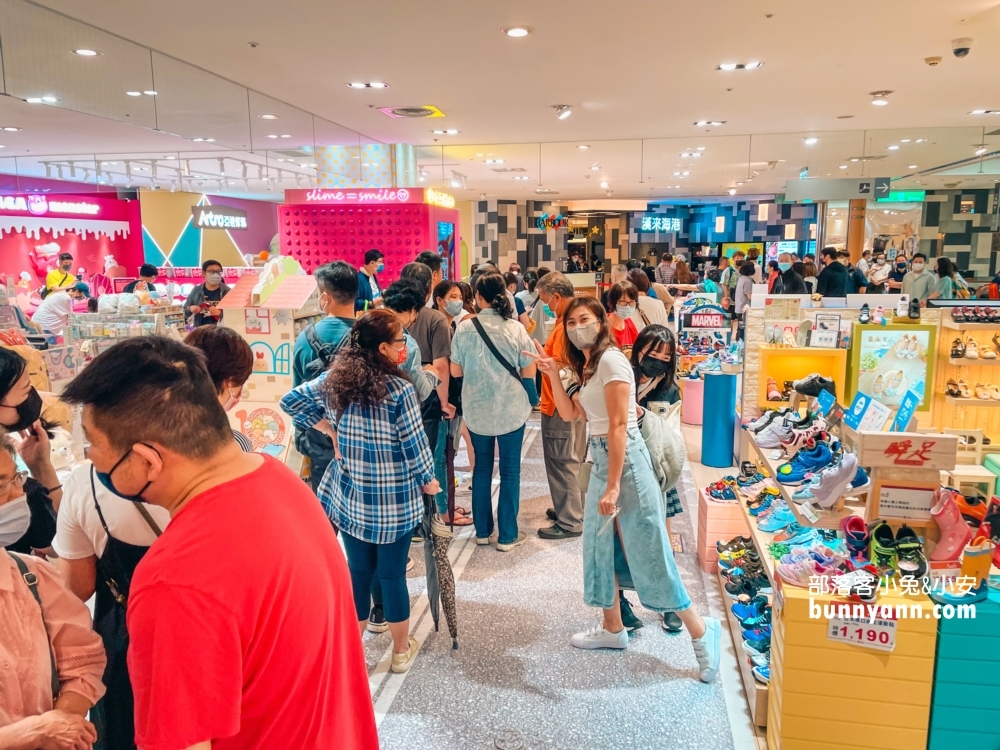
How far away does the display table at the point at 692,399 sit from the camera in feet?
22.1

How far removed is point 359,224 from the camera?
29.3ft

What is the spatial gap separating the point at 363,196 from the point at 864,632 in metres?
7.91

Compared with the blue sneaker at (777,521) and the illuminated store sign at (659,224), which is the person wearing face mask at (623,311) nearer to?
the blue sneaker at (777,521)

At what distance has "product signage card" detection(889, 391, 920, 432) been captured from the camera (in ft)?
7.64

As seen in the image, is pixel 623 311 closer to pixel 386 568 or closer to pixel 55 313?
pixel 386 568

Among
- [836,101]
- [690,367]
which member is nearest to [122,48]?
[690,367]

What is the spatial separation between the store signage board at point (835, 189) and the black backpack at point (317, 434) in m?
9.92

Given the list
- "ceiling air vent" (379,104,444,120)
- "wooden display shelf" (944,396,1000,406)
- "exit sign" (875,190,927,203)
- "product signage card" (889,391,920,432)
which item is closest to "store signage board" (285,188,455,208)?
"ceiling air vent" (379,104,444,120)

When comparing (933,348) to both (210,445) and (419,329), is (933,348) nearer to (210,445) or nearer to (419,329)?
(419,329)

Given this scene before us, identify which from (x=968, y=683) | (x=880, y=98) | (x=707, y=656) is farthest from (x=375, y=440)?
(x=880, y=98)

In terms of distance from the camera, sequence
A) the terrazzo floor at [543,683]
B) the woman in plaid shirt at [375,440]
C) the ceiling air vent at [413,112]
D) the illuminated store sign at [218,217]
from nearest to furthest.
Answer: the terrazzo floor at [543,683] → the woman in plaid shirt at [375,440] → the ceiling air vent at [413,112] → the illuminated store sign at [218,217]

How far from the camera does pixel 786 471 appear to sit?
2.84 metres

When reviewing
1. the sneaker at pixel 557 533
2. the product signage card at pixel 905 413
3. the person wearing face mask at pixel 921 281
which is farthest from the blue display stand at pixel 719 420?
the person wearing face mask at pixel 921 281

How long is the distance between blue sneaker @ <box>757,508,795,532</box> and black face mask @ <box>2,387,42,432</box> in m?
2.63
